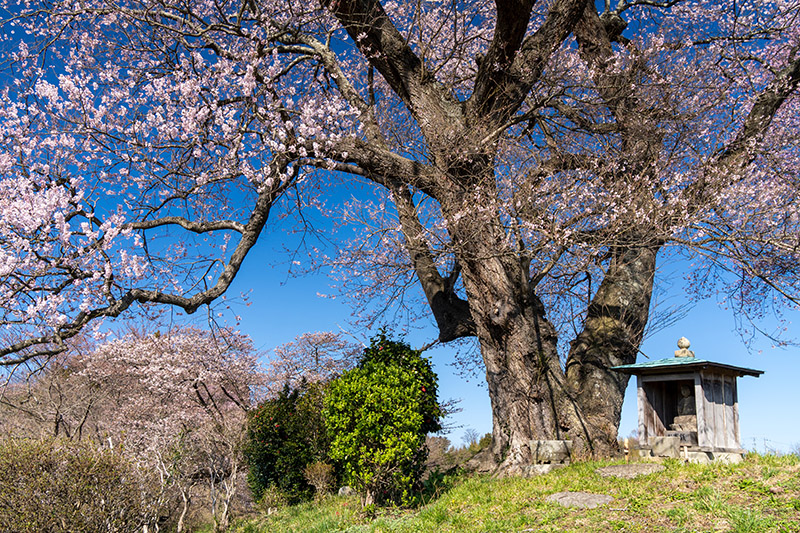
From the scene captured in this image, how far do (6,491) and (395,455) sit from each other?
16.1 ft

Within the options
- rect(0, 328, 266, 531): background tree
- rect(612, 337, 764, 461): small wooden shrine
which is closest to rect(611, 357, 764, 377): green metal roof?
rect(612, 337, 764, 461): small wooden shrine

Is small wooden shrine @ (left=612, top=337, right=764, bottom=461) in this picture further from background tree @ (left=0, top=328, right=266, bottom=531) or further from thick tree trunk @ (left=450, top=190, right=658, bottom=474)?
background tree @ (left=0, top=328, right=266, bottom=531)

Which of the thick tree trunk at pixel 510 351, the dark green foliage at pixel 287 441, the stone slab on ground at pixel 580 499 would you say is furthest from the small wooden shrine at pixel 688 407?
the dark green foliage at pixel 287 441

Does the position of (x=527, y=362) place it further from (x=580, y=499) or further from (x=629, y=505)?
(x=629, y=505)

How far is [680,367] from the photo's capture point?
738cm

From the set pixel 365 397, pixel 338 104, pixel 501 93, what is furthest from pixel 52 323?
pixel 501 93

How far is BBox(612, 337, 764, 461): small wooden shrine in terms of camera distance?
7.37 m

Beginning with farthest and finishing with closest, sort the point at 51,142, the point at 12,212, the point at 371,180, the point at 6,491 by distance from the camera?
the point at 371,180 → the point at 51,142 → the point at 6,491 → the point at 12,212

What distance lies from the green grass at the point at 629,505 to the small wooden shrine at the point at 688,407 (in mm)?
407

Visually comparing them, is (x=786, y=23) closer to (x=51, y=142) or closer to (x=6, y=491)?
(x=51, y=142)

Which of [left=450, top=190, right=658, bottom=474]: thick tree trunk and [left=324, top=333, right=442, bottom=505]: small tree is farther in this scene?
[left=450, top=190, right=658, bottom=474]: thick tree trunk

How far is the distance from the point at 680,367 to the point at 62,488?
795 centimetres

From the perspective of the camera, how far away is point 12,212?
6.20 meters

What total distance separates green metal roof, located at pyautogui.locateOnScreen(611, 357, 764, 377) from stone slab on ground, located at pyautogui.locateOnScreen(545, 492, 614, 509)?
2025mm
